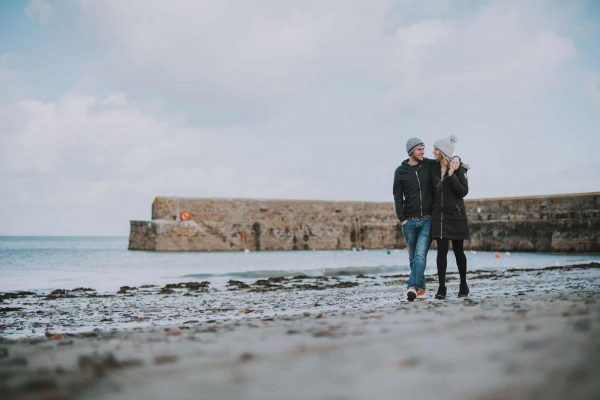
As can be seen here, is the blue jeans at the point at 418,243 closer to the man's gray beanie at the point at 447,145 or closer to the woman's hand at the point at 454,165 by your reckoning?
the woman's hand at the point at 454,165

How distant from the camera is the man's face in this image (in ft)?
20.7

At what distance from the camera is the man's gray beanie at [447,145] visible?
6.20m

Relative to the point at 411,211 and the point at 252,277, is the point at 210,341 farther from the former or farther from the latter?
the point at 252,277

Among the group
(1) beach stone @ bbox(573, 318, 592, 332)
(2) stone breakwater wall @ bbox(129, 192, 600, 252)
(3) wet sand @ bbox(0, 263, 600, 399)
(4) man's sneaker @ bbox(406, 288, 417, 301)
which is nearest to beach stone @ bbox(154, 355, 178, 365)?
(3) wet sand @ bbox(0, 263, 600, 399)

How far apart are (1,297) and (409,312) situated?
8.27 metres

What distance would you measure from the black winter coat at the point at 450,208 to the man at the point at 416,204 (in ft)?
0.44

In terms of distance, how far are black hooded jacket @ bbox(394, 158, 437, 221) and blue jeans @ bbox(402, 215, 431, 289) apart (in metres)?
0.10

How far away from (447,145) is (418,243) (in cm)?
121

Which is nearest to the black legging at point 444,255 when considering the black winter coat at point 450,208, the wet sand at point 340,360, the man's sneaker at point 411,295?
the black winter coat at point 450,208

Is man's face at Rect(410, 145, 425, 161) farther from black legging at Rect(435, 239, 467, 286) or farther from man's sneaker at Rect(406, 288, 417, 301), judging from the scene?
man's sneaker at Rect(406, 288, 417, 301)

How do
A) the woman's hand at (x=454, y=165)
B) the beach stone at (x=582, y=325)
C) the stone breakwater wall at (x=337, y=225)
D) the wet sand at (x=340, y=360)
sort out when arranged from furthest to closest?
the stone breakwater wall at (x=337, y=225), the woman's hand at (x=454, y=165), the beach stone at (x=582, y=325), the wet sand at (x=340, y=360)

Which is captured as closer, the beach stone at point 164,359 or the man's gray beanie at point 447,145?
the beach stone at point 164,359

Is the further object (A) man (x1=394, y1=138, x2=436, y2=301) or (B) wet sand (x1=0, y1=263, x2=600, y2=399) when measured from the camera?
(A) man (x1=394, y1=138, x2=436, y2=301)

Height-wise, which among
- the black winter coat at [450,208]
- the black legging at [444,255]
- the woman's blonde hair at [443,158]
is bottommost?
the black legging at [444,255]
